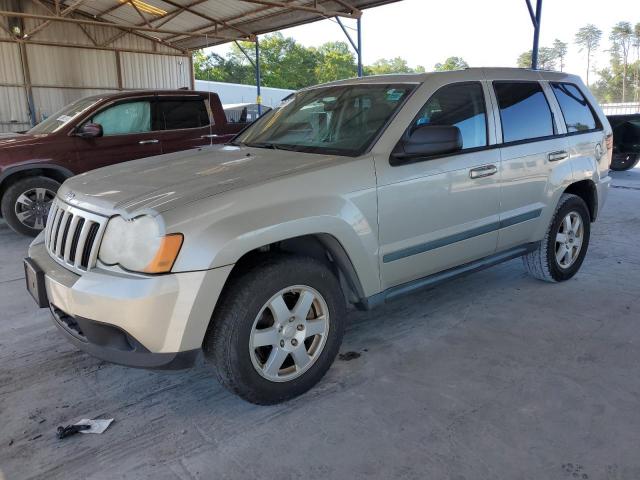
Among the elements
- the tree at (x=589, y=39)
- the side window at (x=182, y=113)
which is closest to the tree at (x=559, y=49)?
the tree at (x=589, y=39)

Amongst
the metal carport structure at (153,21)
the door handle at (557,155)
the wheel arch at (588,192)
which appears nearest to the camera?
the door handle at (557,155)

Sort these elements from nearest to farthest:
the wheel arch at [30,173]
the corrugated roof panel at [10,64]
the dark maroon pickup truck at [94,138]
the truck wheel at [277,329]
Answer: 1. the truck wheel at [277,329]
2. the wheel arch at [30,173]
3. the dark maroon pickup truck at [94,138]
4. the corrugated roof panel at [10,64]

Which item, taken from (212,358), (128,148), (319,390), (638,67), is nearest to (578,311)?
(319,390)

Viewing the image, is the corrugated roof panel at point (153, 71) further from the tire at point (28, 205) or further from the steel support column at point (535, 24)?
the steel support column at point (535, 24)

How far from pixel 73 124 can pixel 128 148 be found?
2.38ft

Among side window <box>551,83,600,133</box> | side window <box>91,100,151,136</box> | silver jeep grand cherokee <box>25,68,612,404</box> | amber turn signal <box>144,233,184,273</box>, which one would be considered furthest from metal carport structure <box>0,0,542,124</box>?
amber turn signal <box>144,233,184,273</box>

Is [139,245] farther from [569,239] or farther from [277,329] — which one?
[569,239]

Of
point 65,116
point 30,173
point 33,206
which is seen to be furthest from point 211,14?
point 33,206

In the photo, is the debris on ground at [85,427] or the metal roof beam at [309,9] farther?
the metal roof beam at [309,9]

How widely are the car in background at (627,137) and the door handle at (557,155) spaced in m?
9.09

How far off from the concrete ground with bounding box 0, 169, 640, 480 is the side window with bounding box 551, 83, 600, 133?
1.52 m

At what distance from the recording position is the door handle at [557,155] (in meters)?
4.01

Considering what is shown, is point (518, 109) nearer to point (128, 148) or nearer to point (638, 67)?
point (128, 148)

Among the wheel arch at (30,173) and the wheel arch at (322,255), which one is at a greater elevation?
Answer: the wheel arch at (30,173)
